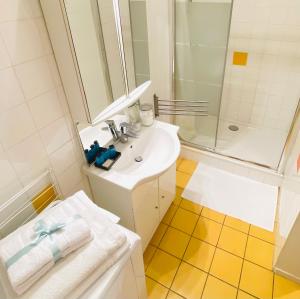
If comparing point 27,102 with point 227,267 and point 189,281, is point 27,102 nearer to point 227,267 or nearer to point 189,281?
point 189,281

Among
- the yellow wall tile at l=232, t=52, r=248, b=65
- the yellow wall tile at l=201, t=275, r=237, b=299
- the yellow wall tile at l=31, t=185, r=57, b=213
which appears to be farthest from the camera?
the yellow wall tile at l=232, t=52, r=248, b=65

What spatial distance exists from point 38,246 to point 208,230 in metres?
1.33

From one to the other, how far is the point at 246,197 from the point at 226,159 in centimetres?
40

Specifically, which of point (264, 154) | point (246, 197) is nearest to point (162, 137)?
point (246, 197)

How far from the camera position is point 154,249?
1699 mm

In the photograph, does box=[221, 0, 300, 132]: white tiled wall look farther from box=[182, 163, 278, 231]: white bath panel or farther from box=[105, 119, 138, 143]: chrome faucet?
box=[105, 119, 138, 143]: chrome faucet

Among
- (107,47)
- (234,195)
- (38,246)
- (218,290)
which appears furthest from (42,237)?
(234,195)

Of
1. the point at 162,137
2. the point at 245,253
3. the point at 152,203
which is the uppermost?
the point at 162,137

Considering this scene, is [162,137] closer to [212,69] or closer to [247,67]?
[212,69]

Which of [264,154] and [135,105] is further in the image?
[264,154]

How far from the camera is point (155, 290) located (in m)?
1.48

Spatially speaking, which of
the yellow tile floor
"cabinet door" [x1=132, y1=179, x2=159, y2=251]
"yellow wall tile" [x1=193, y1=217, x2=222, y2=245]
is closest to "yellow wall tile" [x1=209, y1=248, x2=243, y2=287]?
the yellow tile floor

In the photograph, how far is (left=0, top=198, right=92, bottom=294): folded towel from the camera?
76 cm

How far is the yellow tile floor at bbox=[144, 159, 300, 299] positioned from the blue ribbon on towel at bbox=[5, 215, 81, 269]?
92 centimetres
